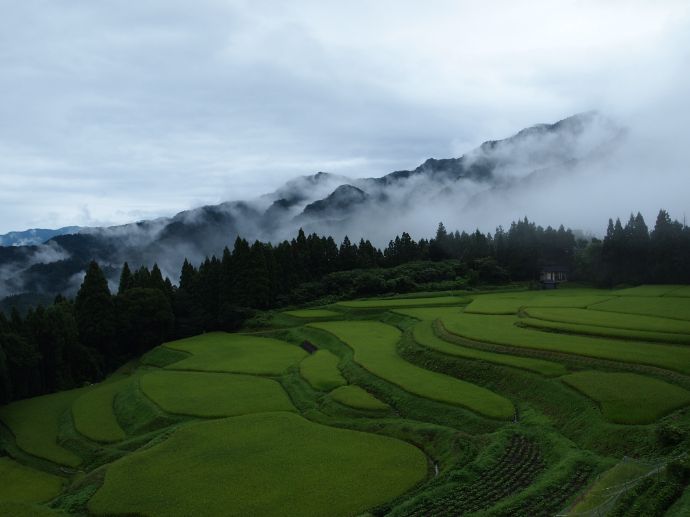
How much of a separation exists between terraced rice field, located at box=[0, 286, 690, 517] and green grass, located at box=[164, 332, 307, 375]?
0.36 metres

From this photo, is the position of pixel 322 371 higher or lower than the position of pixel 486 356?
lower

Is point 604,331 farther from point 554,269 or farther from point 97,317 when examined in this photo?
point 97,317

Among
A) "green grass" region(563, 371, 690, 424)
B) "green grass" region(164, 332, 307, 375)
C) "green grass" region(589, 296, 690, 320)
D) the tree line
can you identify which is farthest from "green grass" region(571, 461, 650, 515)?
the tree line

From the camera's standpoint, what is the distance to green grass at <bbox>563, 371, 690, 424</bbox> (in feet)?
62.2

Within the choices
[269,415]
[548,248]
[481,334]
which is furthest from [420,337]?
[548,248]

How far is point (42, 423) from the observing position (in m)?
31.4

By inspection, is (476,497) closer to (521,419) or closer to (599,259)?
(521,419)

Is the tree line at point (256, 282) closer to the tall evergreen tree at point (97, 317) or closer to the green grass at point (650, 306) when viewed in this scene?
the tall evergreen tree at point (97, 317)

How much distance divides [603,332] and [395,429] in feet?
51.0

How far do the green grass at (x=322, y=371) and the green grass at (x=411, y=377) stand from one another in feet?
5.16

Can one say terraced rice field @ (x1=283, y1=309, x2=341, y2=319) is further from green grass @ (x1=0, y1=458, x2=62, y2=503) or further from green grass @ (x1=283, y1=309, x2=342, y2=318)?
green grass @ (x1=0, y1=458, x2=62, y2=503)

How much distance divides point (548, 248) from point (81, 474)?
6452cm

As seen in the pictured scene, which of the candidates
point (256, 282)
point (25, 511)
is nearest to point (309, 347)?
point (256, 282)

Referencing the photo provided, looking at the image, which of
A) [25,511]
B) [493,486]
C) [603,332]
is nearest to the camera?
[493,486]
